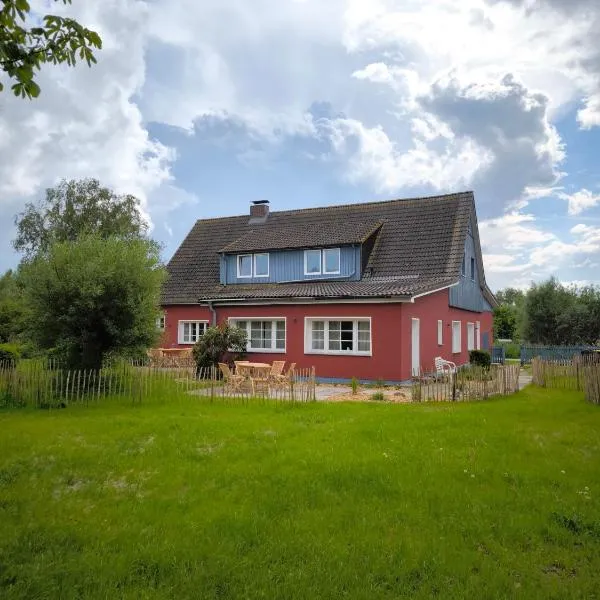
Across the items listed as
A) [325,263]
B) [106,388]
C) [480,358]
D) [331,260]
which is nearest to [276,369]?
[106,388]

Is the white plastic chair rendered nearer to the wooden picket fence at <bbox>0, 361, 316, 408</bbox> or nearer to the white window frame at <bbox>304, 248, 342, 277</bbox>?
the white window frame at <bbox>304, 248, 342, 277</bbox>

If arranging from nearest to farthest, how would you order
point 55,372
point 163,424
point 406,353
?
point 163,424
point 55,372
point 406,353

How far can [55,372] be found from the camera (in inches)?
560

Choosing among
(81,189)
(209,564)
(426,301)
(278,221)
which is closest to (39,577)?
(209,564)

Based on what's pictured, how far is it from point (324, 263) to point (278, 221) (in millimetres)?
6519

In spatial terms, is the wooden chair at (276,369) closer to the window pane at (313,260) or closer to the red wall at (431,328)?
the red wall at (431,328)

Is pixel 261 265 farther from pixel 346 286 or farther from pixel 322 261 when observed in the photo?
pixel 346 286

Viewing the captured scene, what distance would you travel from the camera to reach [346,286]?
2125cm

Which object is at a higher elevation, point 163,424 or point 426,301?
point 426,301

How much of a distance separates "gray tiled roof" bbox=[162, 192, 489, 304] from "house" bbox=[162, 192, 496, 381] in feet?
0.19

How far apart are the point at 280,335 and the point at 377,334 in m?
4.46

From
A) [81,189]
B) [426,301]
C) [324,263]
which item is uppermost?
[81,189]

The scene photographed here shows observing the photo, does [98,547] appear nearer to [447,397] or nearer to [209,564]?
[209,564]

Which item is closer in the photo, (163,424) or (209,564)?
(209,564)
